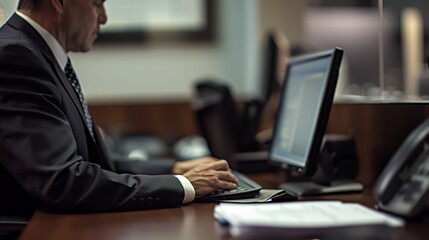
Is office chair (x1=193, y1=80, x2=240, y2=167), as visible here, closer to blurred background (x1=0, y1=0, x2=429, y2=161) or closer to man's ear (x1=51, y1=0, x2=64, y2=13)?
man's ear (x1=51, y1=0, x2=64, y2=13)

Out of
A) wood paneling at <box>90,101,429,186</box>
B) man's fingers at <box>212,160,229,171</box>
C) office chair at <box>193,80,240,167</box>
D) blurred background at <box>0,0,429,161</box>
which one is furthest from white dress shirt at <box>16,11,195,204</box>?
blurred background at <box>0,0,429,161</box>

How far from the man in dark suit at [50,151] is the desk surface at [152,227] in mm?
43

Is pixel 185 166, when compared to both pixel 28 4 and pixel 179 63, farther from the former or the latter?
pixel 179 63

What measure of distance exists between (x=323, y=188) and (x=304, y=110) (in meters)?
0.24

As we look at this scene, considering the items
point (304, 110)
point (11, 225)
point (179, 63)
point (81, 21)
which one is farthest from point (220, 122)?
point (179, 63)

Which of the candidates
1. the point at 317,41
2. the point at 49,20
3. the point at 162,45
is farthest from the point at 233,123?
the point at 317,41

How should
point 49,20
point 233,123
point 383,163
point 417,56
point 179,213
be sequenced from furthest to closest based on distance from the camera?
1. point 417,56
2. point 233,123
3. point 383,163
4. point 49,20
5. point 179,213

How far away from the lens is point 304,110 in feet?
6.25

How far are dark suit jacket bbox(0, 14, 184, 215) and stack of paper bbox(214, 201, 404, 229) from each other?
0.25m

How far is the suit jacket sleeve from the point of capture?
1.49 metres

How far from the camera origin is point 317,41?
18.3 ft

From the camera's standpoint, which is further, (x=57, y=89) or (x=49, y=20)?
(x=49, y=20)

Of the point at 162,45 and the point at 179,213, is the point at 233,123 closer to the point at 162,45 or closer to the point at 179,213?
the point at 179,213

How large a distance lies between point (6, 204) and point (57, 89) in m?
0.34
